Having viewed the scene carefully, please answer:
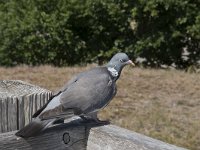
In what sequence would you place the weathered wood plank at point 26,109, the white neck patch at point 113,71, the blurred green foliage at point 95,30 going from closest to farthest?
1. the weathered wood plank at point 26,109
2. the white neck patch at point 113,71
3. the blurred green foliage at point 95,30

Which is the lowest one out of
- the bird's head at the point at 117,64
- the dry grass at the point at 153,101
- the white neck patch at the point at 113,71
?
the dry grass at the point at 153,101

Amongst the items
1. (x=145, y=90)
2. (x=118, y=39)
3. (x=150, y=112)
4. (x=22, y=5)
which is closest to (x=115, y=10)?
(x=118, y=39)

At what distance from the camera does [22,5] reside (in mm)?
12312

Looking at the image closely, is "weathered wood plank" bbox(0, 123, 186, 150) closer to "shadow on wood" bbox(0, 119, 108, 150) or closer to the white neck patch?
"shadow on wood" bbox(0, 119, 108, 150)

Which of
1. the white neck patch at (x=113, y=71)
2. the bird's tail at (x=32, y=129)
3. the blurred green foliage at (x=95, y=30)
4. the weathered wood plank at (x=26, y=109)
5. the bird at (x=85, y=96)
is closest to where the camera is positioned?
the bird's tail at (x=32, y=129)

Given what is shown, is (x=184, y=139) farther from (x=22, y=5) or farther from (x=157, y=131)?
(x=22, y=5)

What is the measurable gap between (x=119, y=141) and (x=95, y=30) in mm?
10513

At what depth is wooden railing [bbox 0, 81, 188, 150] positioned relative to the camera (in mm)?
2164

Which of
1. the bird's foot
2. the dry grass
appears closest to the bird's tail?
the bird's foot

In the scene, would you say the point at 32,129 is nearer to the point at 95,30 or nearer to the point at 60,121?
the point at 60,121

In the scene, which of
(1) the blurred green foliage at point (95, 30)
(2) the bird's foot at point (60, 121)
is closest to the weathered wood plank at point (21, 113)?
(2) the bird's foot at point (60, 121)

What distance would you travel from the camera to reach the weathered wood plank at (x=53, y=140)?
216cm

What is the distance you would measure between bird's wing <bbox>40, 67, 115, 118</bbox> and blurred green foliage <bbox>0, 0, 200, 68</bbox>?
9118mm

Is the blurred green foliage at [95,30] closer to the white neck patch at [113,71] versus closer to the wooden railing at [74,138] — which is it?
the white neck patch at [113,71]
